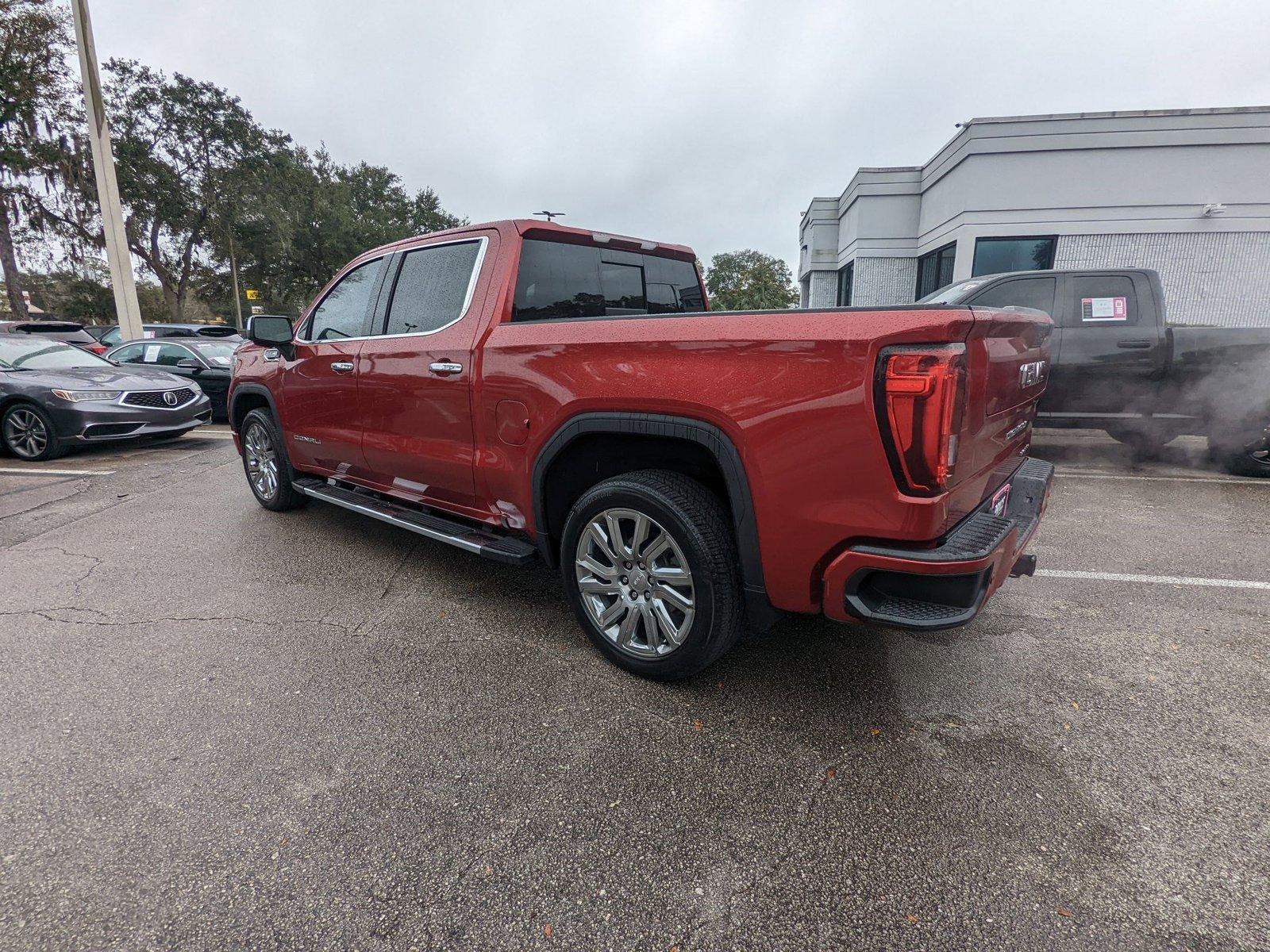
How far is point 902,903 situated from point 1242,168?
2060 cm

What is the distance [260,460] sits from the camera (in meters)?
5.12

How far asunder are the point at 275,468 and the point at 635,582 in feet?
11.9

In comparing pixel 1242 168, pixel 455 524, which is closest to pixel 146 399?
pixel 455 524

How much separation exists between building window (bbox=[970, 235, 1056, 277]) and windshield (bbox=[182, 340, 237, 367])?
16.7 meters

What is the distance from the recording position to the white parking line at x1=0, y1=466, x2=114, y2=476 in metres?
6.65

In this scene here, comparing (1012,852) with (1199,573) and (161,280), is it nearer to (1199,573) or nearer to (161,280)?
(1199,573)

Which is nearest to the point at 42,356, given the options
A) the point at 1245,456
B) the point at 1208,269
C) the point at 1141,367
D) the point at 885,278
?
the point at 1141,367

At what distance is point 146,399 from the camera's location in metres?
7.74

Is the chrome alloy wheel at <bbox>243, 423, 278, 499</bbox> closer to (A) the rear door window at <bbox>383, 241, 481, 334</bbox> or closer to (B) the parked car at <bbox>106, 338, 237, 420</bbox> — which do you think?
(A) the rear door window at <bbox>383, 241, 481, 334</bbox>

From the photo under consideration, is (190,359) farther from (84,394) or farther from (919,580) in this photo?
(919,580)

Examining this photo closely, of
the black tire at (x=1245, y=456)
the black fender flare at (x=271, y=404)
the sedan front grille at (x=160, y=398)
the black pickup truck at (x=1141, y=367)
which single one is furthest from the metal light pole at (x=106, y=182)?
the black tire at (x=1245, y=456)

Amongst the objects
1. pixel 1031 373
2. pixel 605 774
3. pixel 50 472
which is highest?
pixel 1031 373

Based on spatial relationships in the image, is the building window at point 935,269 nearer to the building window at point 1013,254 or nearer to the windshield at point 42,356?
the building window at point 1013,254

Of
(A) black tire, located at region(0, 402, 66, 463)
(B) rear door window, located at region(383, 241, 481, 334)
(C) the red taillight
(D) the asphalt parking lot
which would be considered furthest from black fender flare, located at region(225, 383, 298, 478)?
(C) the red taillight
